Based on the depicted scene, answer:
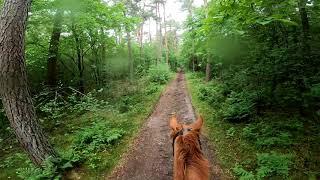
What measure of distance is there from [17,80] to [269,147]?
22.4 ft

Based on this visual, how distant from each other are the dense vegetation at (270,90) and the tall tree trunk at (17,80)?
13.8ft

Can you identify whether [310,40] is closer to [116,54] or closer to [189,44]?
[116,54]

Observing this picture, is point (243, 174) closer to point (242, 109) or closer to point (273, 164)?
point (273, 164)

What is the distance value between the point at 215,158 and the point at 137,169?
2306 mm

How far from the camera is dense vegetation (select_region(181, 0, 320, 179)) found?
6809 mm

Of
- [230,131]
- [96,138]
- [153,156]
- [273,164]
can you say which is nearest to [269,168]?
[273,164]

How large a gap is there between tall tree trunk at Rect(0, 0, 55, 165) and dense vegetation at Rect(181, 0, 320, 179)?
165 inches

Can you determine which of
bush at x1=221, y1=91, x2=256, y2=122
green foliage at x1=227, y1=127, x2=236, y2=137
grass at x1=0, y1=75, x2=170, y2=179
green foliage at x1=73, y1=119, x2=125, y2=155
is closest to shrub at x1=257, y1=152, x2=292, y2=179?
green foliage at x1=227, y1=127, x2=236, y2=137

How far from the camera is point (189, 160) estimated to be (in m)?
2.94

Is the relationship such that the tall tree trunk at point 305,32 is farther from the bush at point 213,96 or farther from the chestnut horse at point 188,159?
the chestnut horse at point 188,159

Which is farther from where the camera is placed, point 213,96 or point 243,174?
point 213,96

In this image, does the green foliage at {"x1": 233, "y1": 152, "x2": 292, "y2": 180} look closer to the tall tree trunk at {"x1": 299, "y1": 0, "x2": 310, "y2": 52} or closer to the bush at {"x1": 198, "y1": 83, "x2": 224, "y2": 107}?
the tall tree trunk at {"x1": 299, "y1": 0, "x2": 310, "y2": 52}

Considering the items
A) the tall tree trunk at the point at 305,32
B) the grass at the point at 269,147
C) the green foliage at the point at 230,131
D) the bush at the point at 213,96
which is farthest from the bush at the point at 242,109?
the tall tree trunk at the point at 305,32

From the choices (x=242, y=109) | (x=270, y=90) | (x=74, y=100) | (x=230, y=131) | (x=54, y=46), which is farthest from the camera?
(x=54, y=46)
